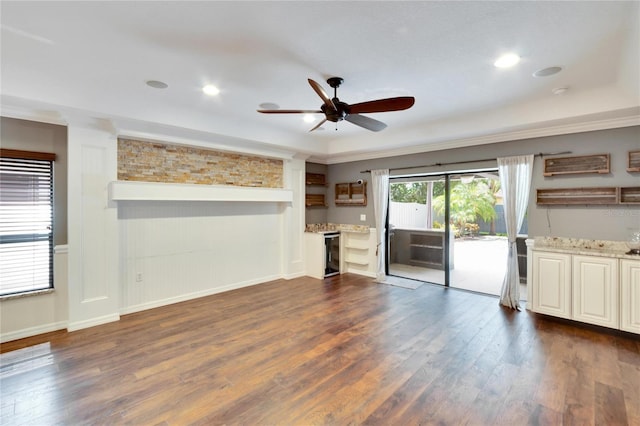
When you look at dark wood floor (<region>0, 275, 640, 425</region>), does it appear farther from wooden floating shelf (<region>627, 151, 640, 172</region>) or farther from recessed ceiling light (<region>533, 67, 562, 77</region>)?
recessed ceiling light (<region>533, 67, 562, 77</region>)

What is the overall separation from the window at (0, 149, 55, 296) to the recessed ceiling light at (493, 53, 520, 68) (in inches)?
195

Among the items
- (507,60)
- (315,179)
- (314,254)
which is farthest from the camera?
(315,179)

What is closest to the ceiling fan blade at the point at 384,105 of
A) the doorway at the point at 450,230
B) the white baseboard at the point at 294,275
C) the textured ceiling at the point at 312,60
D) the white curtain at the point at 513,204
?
the textured ceiling at the point at 312,60

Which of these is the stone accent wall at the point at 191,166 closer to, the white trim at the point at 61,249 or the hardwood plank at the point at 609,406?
the white trim at the point at 61,249

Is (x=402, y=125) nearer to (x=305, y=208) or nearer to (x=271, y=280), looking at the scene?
(x=305, y=208)

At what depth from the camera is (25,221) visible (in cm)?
347

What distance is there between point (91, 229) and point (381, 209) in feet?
15.5

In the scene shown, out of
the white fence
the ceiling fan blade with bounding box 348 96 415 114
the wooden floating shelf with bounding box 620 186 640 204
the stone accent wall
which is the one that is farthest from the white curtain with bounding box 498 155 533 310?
the stone accent wall

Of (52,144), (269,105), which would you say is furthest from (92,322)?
(269,105)

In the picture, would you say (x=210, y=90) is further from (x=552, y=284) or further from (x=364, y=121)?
(x=552, y=284)

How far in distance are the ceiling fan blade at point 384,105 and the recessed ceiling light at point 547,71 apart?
4.83 feet

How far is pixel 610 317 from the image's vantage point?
Result: 138 inches

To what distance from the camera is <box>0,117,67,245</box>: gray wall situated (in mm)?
3365

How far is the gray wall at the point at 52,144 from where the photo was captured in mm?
3365
